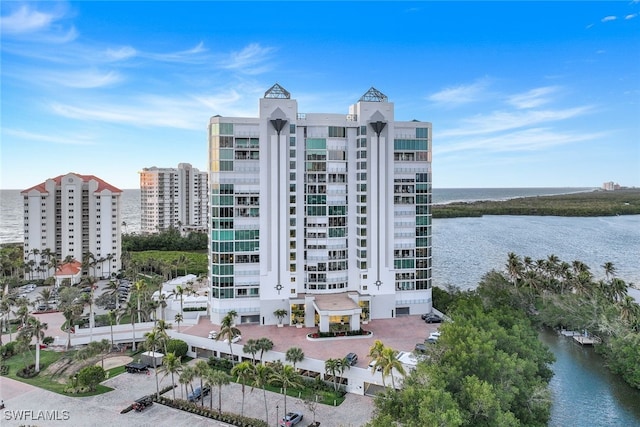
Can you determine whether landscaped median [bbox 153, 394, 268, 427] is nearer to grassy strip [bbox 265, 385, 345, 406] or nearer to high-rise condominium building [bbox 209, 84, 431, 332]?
grassy strip [bbox 265, 385, 345, 406]

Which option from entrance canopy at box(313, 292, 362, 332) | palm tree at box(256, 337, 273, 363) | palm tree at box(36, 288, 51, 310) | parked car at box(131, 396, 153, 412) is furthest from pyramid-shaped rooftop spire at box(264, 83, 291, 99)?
palm tree at box(36, 288, 51, 310)

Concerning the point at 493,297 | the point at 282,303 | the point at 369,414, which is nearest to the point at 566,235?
the point at 493,297

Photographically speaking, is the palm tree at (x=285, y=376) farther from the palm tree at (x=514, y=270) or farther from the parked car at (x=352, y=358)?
the palm tree at (x=514, y=270)

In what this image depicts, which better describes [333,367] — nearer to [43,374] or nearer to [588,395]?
[588,395]

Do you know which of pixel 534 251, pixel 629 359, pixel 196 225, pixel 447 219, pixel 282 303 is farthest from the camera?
pixel 447 219

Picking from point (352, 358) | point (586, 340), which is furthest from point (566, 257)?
point (352, 358)

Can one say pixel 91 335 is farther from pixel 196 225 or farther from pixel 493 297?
pixel 196 225

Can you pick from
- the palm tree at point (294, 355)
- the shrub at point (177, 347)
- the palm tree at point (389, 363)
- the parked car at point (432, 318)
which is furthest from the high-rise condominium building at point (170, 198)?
the palm tree at point (389, 363)
